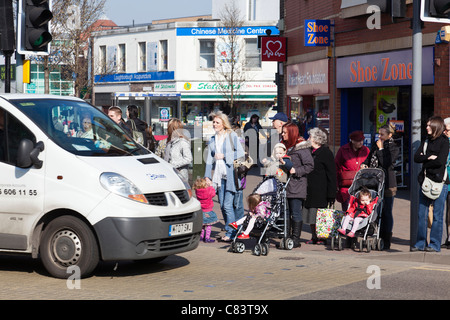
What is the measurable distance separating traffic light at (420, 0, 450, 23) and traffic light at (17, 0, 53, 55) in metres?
5.74

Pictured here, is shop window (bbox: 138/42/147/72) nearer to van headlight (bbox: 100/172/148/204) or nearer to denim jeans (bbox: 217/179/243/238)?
denim jeans (bbox: 217/179/243/238)

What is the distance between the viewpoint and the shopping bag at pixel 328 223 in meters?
11.2

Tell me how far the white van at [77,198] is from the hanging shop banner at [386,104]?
11200 mm

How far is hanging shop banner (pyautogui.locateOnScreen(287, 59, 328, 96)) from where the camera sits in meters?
22.3

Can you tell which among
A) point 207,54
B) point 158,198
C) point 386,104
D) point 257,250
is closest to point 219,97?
point 207,54

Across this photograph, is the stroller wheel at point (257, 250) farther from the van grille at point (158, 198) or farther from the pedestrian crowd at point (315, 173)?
the van grille at point (158, 198)

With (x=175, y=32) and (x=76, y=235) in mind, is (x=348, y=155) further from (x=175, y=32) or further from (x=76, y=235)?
(x=175, y=32)

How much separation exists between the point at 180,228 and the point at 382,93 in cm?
1198

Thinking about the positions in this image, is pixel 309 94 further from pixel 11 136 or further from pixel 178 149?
pixel 11 136

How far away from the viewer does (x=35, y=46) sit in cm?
1249

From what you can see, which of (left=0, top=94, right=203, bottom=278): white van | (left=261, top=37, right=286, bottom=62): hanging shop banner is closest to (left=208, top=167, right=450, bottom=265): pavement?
(left=0, top=94, right=203, bottom=278): white van

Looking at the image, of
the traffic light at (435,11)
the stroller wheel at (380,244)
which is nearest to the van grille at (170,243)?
the stroller wheel at (380,244)

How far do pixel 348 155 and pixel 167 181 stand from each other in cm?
368

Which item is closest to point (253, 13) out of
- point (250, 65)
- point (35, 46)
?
point (250, 65)
